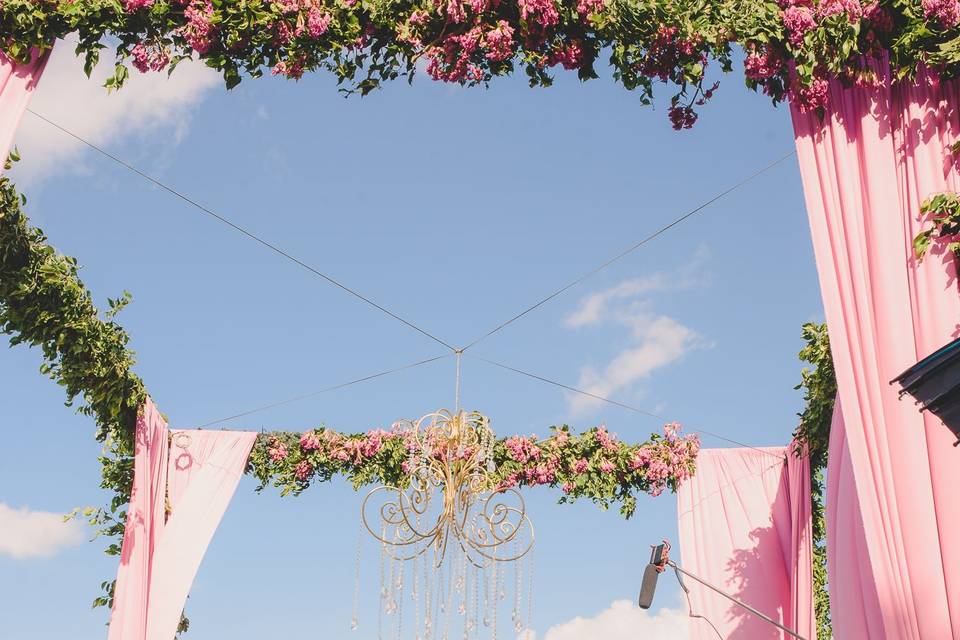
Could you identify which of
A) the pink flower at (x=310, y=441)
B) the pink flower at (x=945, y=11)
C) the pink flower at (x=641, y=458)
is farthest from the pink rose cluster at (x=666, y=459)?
the pink flower at (x=945, y=11)

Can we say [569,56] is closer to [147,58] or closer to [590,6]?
[590,6]

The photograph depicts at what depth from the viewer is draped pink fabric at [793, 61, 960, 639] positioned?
298 centimetres

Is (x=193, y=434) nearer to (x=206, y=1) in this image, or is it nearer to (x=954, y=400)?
(x=206, y=1)

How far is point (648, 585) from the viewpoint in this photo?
5.39 m

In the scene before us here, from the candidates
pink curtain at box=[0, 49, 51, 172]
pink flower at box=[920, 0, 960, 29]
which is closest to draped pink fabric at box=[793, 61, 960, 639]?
pink flower at box=[920, 0, 960, 29]

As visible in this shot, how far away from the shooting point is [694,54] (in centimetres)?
385

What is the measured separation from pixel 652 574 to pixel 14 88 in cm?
389

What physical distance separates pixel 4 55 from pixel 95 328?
1981mm

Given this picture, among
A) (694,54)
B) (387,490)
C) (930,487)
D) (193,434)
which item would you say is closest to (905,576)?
(930,487)

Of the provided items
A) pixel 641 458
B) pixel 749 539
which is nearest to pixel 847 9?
pixel 641 458

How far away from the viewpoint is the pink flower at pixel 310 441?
686 cm

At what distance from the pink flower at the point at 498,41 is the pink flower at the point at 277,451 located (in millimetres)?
3884

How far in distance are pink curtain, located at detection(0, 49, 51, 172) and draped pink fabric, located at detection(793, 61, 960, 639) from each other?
9.36ft

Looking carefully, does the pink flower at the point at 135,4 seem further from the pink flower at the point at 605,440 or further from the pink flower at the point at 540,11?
the pink flower at the point at 605,440
